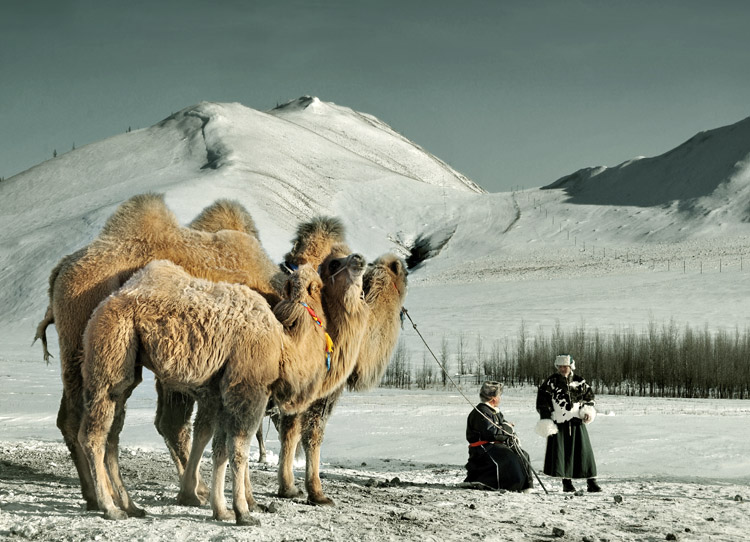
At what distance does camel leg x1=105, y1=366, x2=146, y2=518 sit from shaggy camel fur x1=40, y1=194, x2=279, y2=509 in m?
0.04

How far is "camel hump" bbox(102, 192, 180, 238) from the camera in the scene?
8.28 m

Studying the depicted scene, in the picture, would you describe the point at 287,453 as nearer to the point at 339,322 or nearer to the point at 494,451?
the point at 339,322

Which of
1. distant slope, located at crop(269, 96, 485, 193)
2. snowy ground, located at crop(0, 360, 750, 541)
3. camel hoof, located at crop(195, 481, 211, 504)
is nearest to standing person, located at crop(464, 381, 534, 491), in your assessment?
snowy ground, located at crop(0, 360, 750, 541)

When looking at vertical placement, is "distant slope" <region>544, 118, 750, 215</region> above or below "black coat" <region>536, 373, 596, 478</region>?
A: above

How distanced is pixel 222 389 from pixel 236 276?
1469 mm

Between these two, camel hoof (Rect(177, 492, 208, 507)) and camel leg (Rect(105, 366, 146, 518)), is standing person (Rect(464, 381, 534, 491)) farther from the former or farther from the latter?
camel leg (Rect(105, 366, 146, 518))

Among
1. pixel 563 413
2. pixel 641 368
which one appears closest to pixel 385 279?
pixel 563 413

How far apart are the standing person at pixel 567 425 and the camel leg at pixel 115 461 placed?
4.93 meters

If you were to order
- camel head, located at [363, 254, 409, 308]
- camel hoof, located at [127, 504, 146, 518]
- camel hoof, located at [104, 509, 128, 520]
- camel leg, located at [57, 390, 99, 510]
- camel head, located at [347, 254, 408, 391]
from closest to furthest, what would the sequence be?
1. camel hoof, located at [104, 509, 128, 520]
2. camel hoof, located at [127, 504, 146, 518]
3. camel leg, located at [57, 390, 99, 510]
4. camel head, located at [347, 254, 408, 391]
5. camel head, located at [363, 254, 409, 308]

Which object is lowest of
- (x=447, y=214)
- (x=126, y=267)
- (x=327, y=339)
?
(x=327, y=339)

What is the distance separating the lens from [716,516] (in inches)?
340

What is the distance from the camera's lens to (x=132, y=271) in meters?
8.06

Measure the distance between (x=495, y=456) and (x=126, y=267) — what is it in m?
4.58

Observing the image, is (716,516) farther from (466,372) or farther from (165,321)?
(466,372)
